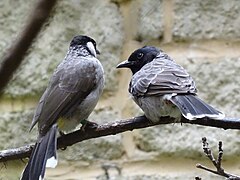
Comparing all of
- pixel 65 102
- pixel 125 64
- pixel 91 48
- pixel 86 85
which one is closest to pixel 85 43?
pixel 91 48

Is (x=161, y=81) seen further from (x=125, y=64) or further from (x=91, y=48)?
(x=91, y=48)

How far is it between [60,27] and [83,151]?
1.48 ft

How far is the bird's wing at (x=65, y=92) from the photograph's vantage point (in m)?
1.53

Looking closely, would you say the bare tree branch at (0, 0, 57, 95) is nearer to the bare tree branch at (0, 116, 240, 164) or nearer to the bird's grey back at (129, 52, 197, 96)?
the bare tree branch at (0, 116, 240, 164)

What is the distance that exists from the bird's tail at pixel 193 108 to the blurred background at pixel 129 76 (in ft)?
1.57

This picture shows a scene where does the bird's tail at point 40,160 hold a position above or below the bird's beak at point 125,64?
below

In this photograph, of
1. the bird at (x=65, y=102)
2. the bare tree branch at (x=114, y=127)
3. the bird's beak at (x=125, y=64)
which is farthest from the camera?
the bird's beak at (x=125, y=64)

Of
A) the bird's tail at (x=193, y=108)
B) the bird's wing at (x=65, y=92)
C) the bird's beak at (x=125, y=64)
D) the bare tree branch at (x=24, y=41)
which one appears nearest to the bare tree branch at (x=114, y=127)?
the bird's tail at (x=193, y=108)

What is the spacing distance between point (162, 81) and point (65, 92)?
0.27 meters

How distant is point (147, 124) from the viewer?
129 centimetres

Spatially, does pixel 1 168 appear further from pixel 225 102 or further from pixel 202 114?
pixel 225 102

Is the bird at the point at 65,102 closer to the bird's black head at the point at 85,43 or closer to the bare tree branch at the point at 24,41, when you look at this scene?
the bird's black head at the point at 85,43

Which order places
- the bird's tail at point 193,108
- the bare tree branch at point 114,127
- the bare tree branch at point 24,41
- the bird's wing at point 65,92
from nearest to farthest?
the bare tree branch at point 24,41, the bare tree branch at point 114,127, the bird's tail at point 193,108, the bird's wing at point 65,92

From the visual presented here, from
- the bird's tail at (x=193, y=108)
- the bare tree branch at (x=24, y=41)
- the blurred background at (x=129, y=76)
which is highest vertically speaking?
the bare tree branch at (x=24, y=41)
